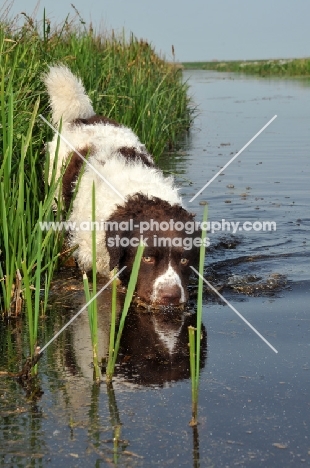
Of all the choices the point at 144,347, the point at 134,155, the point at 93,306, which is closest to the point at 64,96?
the point at 134,155

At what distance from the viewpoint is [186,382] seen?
4148 mm

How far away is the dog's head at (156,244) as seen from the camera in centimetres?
540

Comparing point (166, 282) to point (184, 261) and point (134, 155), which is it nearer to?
point (184, 261)

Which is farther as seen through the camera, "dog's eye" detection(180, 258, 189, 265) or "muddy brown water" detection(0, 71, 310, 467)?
"dog's eye" detection(180, 258, 189, 265)

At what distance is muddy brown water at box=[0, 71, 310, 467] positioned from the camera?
332cm

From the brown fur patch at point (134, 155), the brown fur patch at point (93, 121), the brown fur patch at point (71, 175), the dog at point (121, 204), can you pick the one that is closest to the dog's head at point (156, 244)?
the dog at point (121, 204)

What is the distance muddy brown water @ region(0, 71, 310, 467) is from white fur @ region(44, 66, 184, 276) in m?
0.42

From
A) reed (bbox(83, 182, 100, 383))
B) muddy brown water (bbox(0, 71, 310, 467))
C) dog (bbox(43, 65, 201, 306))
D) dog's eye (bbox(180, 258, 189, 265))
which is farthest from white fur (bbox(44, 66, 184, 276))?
reed (bbox(83, 182, 100, 383))

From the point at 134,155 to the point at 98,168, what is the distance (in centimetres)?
36

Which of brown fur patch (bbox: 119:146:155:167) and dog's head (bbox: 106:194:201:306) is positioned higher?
brown fur patch (bbox: 119:146:155:167)

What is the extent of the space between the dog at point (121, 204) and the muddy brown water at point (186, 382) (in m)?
0.29

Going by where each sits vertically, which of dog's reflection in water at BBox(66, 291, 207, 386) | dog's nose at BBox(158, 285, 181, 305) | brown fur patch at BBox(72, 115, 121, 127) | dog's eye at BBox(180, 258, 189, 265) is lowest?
dog's reflection in water at BBox(66, 291, 207, 386)

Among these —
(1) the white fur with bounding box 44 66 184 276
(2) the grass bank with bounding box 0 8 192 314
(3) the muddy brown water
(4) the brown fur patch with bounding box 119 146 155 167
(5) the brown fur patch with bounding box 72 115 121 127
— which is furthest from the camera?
(5) the brown fur patch with bounding box 72 115 121 127

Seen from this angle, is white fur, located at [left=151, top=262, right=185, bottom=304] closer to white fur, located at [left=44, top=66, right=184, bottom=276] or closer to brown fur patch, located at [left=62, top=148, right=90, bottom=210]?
white fur, located at [left=44, top=66, right=184, bottom=276]
